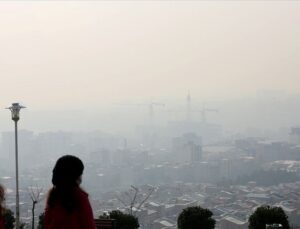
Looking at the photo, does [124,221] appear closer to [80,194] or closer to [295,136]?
[80,194]

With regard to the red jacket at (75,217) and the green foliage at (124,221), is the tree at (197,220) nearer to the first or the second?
the green foliage at (124,221)

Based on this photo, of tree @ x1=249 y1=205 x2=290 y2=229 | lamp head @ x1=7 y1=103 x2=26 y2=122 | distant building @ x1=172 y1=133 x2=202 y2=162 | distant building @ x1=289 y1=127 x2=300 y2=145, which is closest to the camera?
lamp head @ x1=7 y1=103 x2=26 y2=122

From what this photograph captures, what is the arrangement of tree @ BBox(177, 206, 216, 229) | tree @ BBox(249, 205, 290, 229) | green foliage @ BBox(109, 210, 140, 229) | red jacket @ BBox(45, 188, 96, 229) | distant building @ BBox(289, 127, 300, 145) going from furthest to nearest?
distant building @ BBox(289, 127, 300, 145), tree @ BBox(177, 206, 216, 229), tree @ BBox(249, 205, 290, 229), green foliage @ BBox(109, 210, 140, 229), red jacket @ BBox(45, 188, 96, 229)

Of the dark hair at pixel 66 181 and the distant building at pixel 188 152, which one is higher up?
the dark hair at pixel 66 181

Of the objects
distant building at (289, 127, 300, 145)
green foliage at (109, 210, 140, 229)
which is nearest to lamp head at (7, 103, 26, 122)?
green foliage at (109, 210, 140, 229)

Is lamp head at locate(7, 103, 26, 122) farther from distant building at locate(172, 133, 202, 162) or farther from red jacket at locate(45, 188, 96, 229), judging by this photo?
distant building at locate(172, 133, 202, 162)

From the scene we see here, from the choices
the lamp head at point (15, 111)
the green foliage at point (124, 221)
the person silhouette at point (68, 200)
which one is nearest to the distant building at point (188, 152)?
the green foliage at point (124, 221)

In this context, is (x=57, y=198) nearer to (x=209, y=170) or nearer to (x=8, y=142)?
(x=209, y=170)
